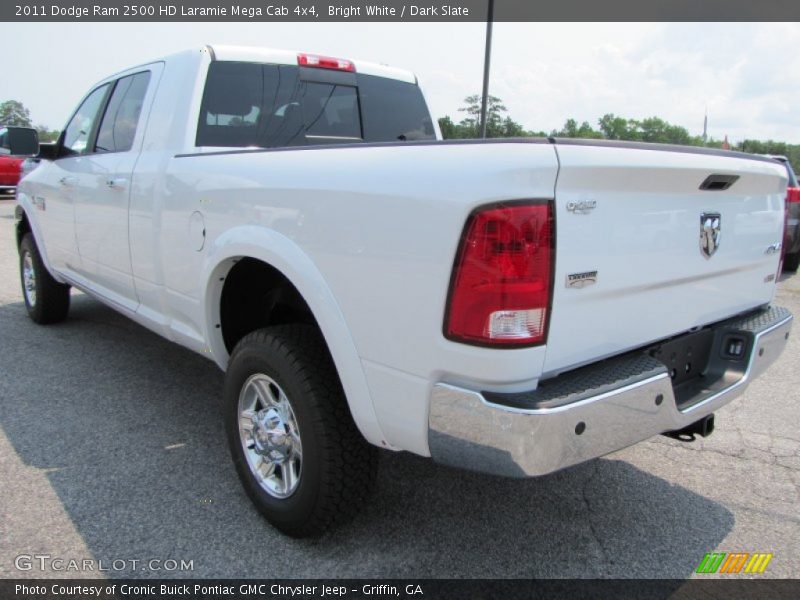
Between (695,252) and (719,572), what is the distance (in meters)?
1.23

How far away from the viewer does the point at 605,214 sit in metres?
1.88

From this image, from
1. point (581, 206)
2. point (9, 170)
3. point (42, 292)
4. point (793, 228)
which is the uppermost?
point (581, 206)

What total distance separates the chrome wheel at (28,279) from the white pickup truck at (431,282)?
2406mm

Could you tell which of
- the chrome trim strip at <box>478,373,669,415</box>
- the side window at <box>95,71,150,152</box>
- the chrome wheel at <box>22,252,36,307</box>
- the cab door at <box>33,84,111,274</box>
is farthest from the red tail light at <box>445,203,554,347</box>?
the chrome wheel at <box>22,252,36,307</box>

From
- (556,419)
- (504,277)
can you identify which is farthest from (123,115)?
(556,419)

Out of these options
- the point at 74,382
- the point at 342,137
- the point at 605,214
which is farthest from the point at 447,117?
the point at 605,214

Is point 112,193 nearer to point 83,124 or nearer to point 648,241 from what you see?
point 83,124

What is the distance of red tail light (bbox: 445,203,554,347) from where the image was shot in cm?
171

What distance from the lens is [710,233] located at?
232cm

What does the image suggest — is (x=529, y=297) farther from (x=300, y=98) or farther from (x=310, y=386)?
(x=300, y=98)

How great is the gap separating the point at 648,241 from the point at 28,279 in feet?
17.6

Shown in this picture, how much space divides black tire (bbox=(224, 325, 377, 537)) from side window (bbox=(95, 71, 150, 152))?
1.90m

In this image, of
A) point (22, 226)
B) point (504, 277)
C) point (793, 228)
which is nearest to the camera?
point (504, 277)

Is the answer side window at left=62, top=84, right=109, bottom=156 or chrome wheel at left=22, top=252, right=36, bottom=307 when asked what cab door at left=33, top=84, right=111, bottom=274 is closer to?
side window at left=62, top=84, right=109, bottom=156
